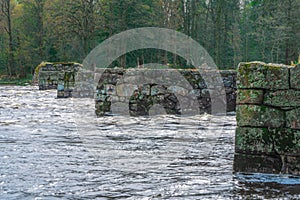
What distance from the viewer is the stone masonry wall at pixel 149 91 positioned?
11742 millimetres

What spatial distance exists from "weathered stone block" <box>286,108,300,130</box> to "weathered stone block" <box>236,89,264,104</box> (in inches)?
15.0

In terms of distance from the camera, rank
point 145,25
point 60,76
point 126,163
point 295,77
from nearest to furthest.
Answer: point 295,77, point 126,163, point 60,76, point 145,25

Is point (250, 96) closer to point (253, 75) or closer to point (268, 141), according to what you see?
point (253, 75)

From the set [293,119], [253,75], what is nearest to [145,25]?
[253,75]

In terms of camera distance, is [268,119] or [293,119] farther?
[268,119]

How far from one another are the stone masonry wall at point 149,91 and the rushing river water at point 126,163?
1.59 metres

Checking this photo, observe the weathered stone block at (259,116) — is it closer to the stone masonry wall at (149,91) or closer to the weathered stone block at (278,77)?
the weathered stone block at (278,77)

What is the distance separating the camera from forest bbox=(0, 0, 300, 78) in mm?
40281

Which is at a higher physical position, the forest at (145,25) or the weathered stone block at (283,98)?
the forest at (145,25)

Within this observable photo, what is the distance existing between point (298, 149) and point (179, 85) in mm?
6837

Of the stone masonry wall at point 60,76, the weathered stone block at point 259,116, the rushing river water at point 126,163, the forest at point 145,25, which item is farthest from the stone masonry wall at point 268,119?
the forest at point 145,25

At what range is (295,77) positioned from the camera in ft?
17.1

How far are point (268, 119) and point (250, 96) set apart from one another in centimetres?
37

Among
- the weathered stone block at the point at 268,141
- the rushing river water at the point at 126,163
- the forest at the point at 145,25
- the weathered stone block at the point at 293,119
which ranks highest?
the forest at the point at 145,25
